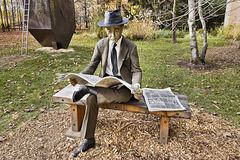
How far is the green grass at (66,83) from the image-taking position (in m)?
3.85

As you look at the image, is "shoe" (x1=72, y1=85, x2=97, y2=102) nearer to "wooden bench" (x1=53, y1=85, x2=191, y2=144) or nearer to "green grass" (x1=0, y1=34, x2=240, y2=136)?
"wooden bench" (x1=53, y1=85, x2=191, y2=144)

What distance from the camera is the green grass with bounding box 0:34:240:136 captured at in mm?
3854

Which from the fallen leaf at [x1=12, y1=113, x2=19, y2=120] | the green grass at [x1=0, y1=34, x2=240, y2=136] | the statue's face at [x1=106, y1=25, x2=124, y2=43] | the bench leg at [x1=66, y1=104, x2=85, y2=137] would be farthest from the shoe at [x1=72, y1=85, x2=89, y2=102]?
the fallen leaf at [x1=12, y1=113, x2=19, y2=120]

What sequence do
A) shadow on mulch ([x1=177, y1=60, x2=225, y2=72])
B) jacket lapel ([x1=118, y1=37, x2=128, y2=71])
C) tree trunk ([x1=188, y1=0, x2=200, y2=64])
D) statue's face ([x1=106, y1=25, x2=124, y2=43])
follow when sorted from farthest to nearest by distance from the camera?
shadow on mulch ([x1=177, y1=60, x2=225, y2=72]) < tree trunk ([x1=188, y1=0, x2=200, y2=64]) < jacket lapel ([x1=118, y1=37, x2=128, y2=71]) < statue's face ([x1=106, y1=25, x2=124, y2=43])

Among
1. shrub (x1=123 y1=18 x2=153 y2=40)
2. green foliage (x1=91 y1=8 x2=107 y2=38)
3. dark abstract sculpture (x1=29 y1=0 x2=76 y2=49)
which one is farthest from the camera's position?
green foliage (x1=91 y1=8 x2=107 y2=38)

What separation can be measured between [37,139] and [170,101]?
2078 mm

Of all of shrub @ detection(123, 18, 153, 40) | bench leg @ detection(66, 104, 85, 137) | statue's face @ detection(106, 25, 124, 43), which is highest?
shrub @ detection(123, 18, 153, 40)

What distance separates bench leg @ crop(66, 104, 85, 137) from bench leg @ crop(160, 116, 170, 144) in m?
1.23

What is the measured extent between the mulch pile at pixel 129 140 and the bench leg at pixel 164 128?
0.30ft

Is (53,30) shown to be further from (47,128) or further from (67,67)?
(47,128)

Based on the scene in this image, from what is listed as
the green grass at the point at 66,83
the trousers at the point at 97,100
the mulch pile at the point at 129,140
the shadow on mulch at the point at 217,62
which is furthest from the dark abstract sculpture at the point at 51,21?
the trousers at the point at 97,100

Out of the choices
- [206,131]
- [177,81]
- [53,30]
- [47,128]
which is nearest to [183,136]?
[206,131]

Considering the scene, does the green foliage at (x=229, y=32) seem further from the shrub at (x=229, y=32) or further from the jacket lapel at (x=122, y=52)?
the jacket lapel at (x=122, y=52)

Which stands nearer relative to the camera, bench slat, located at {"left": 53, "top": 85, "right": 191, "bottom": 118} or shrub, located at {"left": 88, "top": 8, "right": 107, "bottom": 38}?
bench slat, located at {"left": 53, "top": 85, "right": 191, "bottom": 118}
